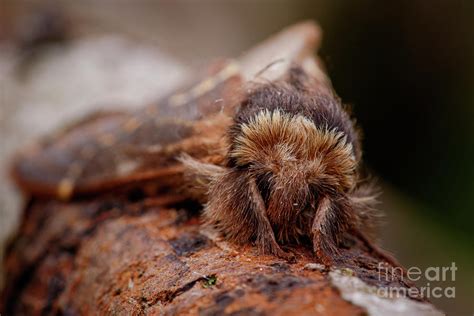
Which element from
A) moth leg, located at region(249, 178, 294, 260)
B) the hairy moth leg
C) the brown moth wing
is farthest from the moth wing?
moth leg, located at region(249, 178, 294, 260)

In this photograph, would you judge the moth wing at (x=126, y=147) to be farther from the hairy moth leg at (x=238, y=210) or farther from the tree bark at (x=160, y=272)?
the hairy moth leg at (x=238, y=210)

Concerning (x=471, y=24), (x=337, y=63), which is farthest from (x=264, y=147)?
(x=337, y=63)

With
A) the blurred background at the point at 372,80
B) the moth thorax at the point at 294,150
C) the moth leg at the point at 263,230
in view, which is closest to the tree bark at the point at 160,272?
the moth leg at the point at 263,230

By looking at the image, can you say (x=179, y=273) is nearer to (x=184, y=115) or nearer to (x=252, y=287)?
(x=252, y=287)

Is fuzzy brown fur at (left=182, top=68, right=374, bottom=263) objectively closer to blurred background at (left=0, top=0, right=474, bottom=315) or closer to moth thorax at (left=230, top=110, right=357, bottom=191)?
moth thorax at (left=230, top=110, right=357, bottom=191)

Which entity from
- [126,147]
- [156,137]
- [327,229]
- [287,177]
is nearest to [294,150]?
[287,177]
